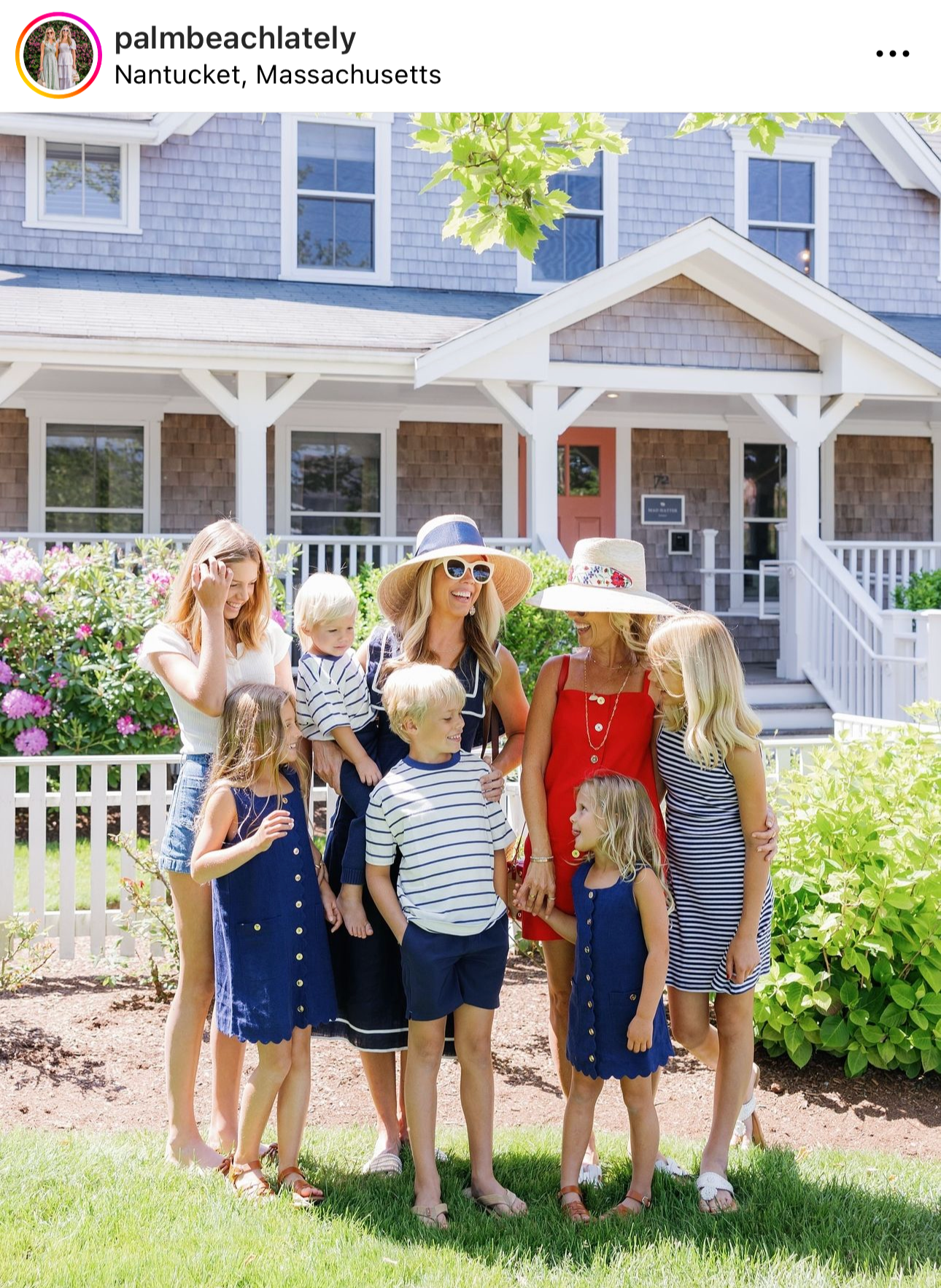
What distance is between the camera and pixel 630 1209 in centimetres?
325

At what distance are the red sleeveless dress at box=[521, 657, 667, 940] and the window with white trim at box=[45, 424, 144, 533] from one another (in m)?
10.1

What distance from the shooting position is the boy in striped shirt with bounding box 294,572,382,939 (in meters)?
3.39

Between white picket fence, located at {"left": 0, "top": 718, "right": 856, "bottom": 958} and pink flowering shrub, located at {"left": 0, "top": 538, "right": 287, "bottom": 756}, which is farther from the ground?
pink flowering shrub, located at {"left": 0, "top": 538, "right": 287, "bottom": 756}

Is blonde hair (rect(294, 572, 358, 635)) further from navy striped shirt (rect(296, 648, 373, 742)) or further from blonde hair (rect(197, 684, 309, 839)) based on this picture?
blonde hair (rect(197, 684, 309, 839))

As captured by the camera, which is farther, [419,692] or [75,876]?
[75,876]

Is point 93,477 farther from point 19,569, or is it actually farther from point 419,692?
point 419,692

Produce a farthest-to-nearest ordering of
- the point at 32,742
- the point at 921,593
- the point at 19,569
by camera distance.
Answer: the point at 921,593
the point at 19,569
the point at 32,742

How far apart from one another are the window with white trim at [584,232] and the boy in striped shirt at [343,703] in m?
10.8

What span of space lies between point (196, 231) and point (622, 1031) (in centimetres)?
1131

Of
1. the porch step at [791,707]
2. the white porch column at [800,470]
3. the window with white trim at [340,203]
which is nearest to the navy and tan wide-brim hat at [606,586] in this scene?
the porch step at [791,707]

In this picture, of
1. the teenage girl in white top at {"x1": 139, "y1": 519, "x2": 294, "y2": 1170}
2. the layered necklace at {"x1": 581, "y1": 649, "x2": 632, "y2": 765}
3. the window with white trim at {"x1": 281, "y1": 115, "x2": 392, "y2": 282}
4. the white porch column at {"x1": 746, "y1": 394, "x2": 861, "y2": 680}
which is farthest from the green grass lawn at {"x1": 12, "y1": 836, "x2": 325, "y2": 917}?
the window with white trim at {"x1": 281, "y1": 115, "x2": 392, "y2": 282}

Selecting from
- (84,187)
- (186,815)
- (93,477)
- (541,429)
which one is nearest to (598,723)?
(186,815)

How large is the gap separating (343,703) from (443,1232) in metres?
1.39
